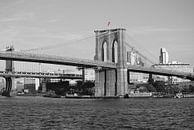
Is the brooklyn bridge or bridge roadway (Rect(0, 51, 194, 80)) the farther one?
the brooklyn bridge

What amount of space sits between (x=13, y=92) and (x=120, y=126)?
281 ft

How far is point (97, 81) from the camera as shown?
70.4 metres

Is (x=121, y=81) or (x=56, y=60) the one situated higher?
(x=56, y=60)

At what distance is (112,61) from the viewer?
2758 inches

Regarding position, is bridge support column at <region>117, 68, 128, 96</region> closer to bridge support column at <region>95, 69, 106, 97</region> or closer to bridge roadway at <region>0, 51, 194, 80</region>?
bridge roadway at <region>0, 51, 194, 80</region>

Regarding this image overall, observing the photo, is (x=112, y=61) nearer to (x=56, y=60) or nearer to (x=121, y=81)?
(x=121, y=81)

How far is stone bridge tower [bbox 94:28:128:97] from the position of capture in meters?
67.6

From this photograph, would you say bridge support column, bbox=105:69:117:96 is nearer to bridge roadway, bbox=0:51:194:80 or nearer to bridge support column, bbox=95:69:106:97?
bridge support column, bbox=95:69:106:97

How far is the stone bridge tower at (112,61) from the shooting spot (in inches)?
2660

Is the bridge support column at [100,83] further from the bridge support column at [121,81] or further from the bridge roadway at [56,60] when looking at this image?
the bridge roadway at [56,60]

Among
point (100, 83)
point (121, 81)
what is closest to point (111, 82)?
point (100, 83)

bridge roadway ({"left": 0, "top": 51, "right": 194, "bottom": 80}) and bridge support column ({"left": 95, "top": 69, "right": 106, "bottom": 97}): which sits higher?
bridge roadway ({"left": 0, "top": 51, "right": 194, "bottom": 80})

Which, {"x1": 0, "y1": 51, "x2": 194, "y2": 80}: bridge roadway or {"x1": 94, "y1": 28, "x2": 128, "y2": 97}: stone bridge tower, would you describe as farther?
{"x1": 94, "y1": 28, "x2": 128, "y2": 97}: stone bridge tower

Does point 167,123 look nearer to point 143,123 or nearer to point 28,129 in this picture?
point 143,123
